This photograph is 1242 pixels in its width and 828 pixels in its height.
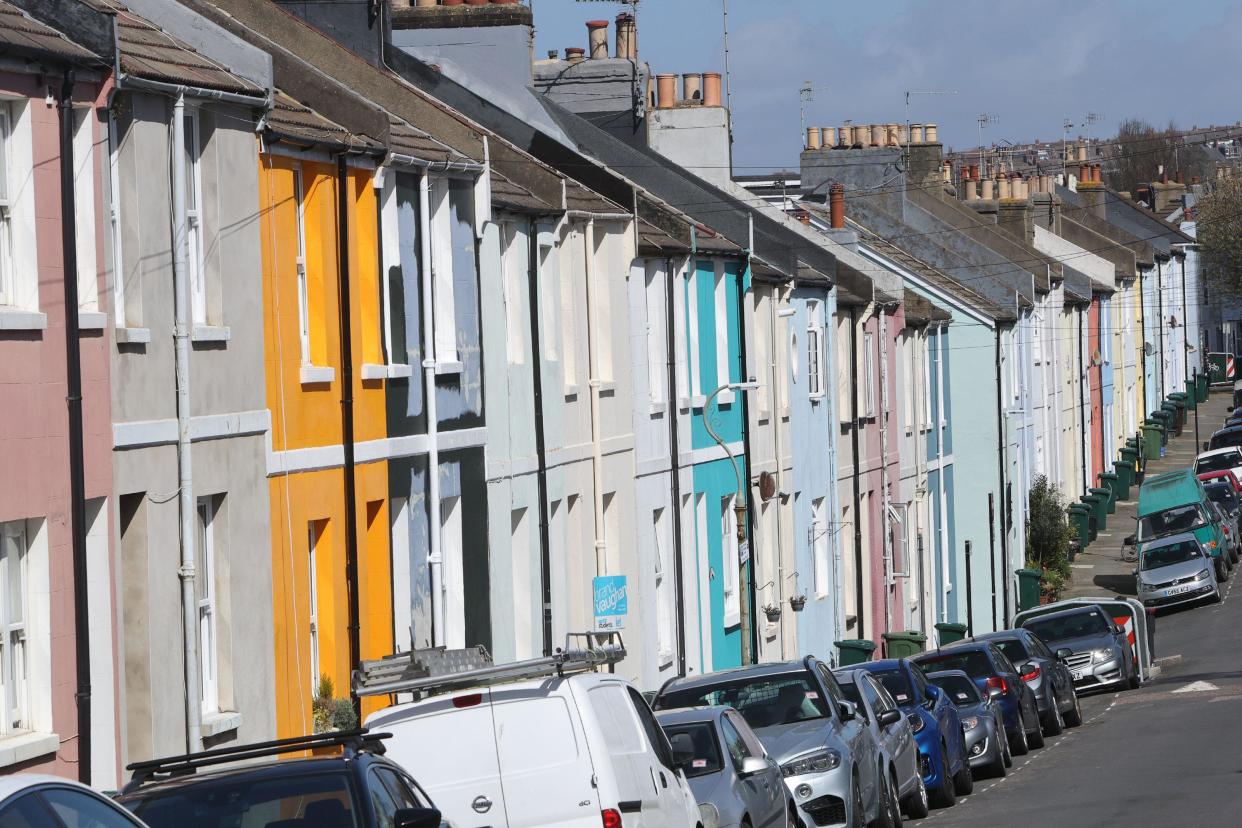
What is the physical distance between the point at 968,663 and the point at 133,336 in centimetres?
1660

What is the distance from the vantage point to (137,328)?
1435 cm

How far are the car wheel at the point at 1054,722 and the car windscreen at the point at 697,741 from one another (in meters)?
17.2

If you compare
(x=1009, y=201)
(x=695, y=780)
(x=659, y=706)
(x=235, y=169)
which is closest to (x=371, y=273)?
(x=235, y=169)

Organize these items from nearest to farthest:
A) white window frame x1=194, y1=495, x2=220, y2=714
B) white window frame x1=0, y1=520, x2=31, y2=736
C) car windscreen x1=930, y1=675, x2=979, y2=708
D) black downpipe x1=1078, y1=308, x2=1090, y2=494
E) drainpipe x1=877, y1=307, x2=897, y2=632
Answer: white window frame x1=0, y1=520, x2=31, y2=736
white window frame x1=194, y1=495, x2=220, y2=714
car windscreen x1=930, y1=675, x2=979, y2=708
drainpipe x1=877, y1=307, x2=897, y2=632
black downpipe x1=1078, y1=308, x2=1090, y2=494

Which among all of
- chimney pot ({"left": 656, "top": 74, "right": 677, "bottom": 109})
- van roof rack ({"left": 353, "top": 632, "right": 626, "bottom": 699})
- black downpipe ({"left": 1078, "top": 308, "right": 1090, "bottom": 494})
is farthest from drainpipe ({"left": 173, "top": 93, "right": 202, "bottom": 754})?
black downpipe ({"left": 1078, "top": 308, "right": 1090, "bottom": 494})

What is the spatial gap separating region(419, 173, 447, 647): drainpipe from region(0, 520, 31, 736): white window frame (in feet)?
24.6

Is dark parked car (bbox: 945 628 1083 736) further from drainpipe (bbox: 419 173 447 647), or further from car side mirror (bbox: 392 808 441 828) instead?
car side mirror (bbox: 392 808 441 828)

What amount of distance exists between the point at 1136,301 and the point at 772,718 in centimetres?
7459

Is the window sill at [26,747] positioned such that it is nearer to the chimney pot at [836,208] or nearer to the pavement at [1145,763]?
the pavement at [1145,763]

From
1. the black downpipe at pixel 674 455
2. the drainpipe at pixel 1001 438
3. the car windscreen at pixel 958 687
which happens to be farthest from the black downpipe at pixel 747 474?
the drainpipe at pixel 1001 438

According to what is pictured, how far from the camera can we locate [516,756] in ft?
36.8

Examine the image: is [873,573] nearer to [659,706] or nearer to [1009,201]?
[659,706]

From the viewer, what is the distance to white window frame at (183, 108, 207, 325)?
15.6 m

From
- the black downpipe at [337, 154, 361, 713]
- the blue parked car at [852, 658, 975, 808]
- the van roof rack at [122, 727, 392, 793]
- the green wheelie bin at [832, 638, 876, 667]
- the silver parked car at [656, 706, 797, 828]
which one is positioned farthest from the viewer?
the green wheelie bin at [832, 638, 876, 667]
